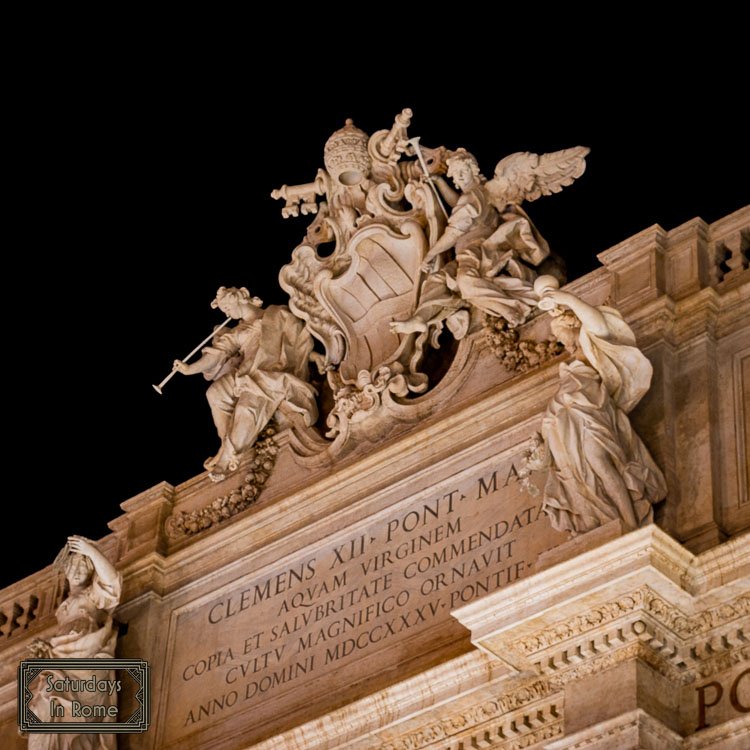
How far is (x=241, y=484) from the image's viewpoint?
758 inches

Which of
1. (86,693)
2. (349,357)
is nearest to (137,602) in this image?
(86,693)

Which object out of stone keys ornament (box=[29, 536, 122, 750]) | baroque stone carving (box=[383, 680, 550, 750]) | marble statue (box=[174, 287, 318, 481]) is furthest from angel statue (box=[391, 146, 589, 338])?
baroque stone carving (box=[383, 680, 550, 750])

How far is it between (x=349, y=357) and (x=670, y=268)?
313 cm

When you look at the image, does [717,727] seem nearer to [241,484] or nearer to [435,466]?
[435,466]

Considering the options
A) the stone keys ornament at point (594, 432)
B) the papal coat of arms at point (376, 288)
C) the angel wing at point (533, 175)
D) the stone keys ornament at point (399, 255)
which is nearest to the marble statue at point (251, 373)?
the papal coat of arms at point (376, 288)

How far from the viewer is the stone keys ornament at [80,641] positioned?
18.6 metres

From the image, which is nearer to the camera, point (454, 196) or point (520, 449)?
point (520, 449)

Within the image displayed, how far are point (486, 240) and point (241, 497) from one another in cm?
293

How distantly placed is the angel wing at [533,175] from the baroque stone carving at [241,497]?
109 inches

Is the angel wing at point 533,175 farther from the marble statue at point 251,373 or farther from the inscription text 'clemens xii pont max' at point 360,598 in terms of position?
the inscription text 'clemens xii pont max' at point 360,598

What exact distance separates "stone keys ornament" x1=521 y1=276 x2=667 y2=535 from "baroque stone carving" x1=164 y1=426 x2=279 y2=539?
343 cm

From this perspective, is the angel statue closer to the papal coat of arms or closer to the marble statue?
the papal coat of arms

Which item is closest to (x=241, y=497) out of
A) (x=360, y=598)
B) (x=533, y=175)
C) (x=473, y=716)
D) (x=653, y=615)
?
(x=360, y=598)

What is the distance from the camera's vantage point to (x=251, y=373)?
19625mm
